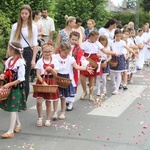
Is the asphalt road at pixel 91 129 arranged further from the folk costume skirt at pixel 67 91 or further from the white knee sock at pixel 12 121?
the folk costume skirt at pixel 67 91

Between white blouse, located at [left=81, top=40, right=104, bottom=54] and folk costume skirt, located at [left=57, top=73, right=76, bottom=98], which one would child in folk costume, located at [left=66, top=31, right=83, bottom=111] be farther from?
white blouse, located at [left=81, top=40, right=104, bottom=54]

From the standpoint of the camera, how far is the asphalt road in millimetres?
6293

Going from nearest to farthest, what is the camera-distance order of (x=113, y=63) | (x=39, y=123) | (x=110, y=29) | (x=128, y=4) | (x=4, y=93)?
(x=4, y=93) → (x=39, y=123) → (x=113, y=63) → (x=110, y=29) → (x=128, y=4)

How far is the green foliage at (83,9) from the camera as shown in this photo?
21859 millimetres

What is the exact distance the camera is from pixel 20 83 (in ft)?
21.7

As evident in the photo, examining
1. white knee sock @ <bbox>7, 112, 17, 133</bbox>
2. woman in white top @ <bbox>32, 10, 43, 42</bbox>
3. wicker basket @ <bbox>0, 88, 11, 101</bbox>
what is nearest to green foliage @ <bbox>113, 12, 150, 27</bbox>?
woman in white top @ <bbox>32, 10, 43, 42</bbox>

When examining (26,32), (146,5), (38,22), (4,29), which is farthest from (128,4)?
(26,32)

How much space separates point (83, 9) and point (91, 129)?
15456 mm

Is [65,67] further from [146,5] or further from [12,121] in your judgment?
[146,5]

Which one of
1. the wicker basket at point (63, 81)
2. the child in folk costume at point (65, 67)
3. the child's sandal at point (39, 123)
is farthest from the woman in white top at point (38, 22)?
the child's sandal at point (39, 123)

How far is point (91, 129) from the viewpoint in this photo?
7.22m

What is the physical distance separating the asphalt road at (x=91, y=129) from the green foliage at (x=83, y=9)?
41.1 feet

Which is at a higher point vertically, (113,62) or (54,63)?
(54,63)

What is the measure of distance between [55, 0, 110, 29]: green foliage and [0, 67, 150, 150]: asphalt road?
1253cm
